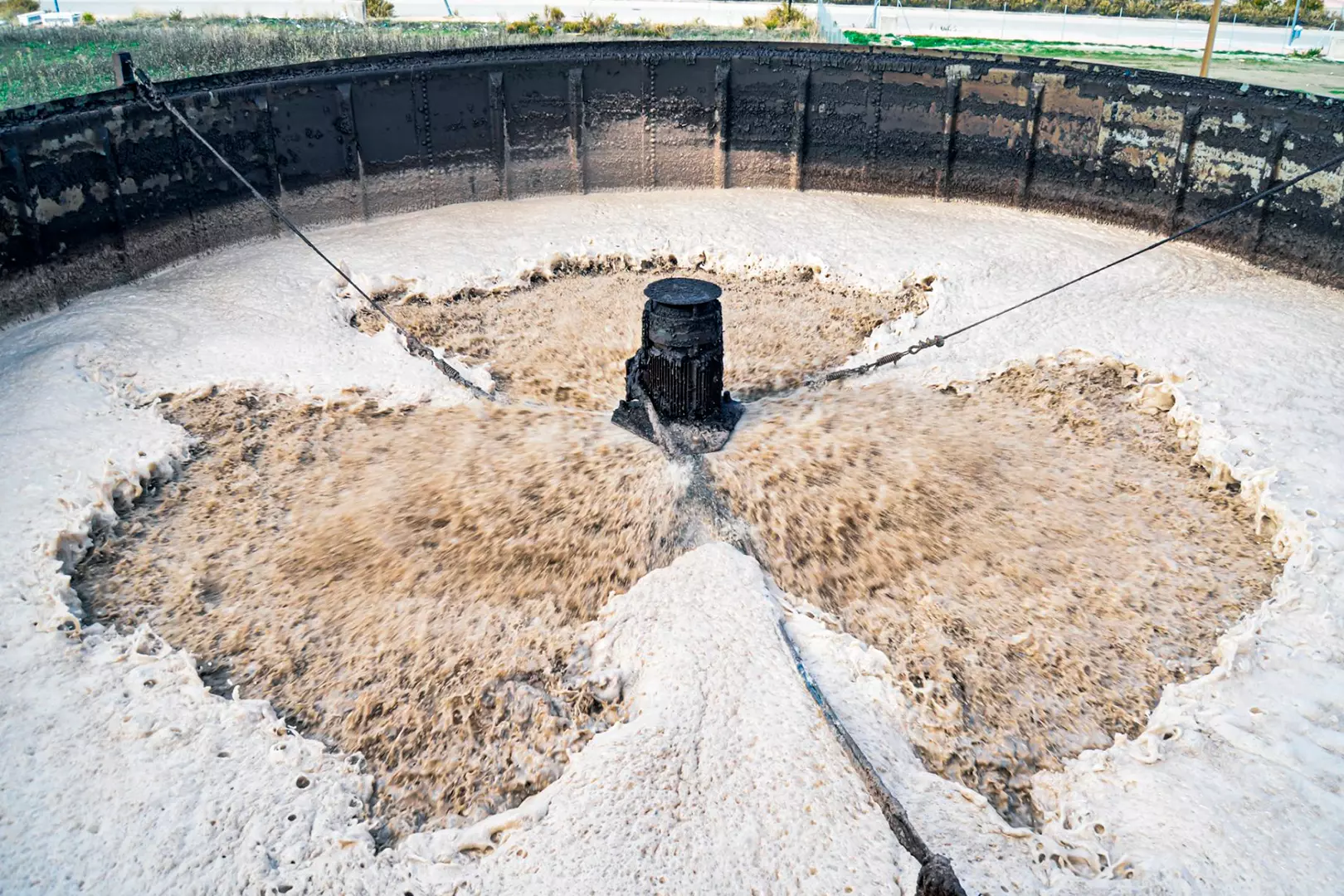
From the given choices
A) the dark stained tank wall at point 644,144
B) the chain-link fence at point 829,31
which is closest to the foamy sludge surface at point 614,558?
the dark stained tank wall at point 644,144

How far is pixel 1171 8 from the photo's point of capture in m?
32.3

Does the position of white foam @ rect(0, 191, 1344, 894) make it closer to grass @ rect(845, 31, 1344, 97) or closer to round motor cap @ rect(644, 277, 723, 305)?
round motor cap @ rect(644, 277, 723, 305)

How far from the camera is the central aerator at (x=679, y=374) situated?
674 cm

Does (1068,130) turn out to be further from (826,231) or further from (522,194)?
(522,194)

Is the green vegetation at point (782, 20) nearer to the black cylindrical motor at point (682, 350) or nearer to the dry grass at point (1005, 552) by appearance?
the dry grass at point (1005, 552)

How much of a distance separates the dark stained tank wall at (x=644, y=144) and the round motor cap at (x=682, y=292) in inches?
246

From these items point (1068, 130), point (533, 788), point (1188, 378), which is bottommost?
point (533, 788)

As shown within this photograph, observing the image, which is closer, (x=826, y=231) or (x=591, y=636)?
(x=591, y=636)

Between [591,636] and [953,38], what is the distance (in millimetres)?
22864

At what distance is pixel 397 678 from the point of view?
530 centimetres

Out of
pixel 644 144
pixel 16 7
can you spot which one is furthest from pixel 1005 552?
pixel 16 7

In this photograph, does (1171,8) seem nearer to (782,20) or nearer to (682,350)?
(782,20)

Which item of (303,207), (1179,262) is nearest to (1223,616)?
(1179,262)

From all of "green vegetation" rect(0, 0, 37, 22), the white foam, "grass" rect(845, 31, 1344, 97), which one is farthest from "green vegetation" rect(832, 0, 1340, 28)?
the white foam
